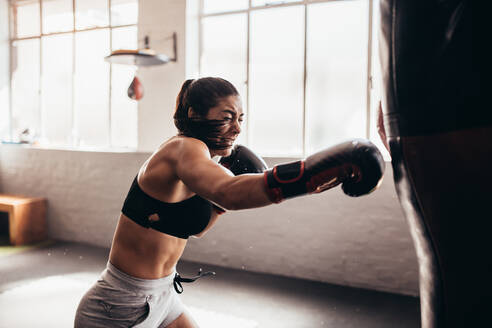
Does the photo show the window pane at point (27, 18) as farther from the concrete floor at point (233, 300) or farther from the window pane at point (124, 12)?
the concrete floor at point (233, 300)

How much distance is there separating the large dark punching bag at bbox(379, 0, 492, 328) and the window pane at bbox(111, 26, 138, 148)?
4.05 meters

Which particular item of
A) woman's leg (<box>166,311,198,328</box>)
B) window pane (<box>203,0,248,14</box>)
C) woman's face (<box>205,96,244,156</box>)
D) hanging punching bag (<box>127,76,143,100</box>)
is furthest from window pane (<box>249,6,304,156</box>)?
woman's face (<box>205,96,244,156</box>)

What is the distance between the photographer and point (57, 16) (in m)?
5.12

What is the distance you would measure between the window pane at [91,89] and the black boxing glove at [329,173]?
4.22 m

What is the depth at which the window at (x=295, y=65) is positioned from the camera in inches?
135

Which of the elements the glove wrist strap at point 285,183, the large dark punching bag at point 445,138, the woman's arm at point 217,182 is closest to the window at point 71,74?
the woman's arm at point 217,182

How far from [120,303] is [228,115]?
2.29ft

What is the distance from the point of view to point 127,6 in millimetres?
4570

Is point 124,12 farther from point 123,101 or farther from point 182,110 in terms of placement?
point 182,110

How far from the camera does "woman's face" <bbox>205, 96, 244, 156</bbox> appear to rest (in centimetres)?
122

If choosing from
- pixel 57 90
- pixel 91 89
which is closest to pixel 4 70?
pixel 57 90

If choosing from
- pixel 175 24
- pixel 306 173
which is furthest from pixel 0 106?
pixel 306 173

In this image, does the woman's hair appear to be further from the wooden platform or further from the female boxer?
the wooden platform

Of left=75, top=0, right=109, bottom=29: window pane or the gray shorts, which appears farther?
left=75, top=0, right=109, bottom=29: window pane
